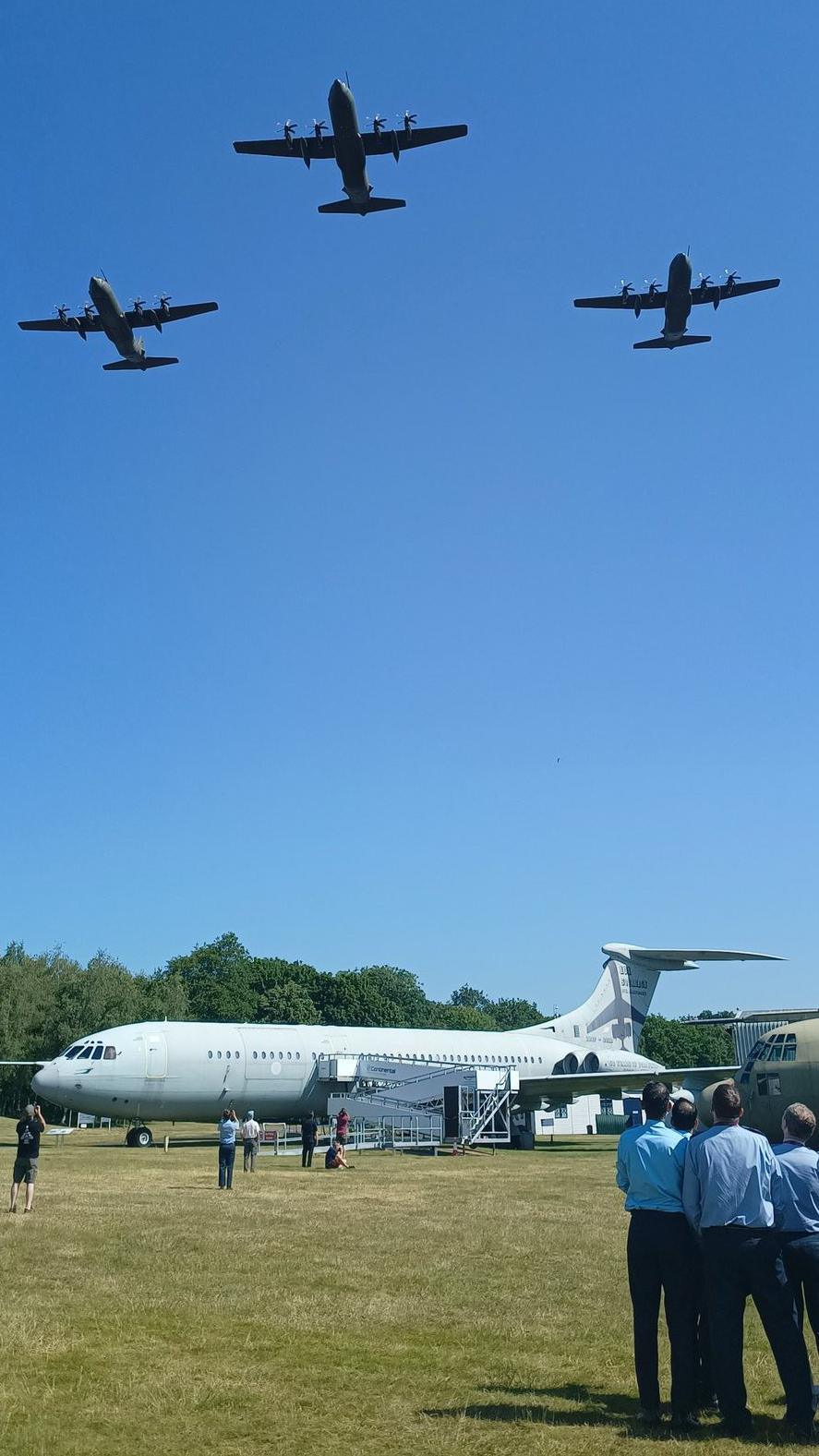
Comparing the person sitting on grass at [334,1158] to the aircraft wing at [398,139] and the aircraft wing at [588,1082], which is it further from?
the aircraft wing at [398,139]

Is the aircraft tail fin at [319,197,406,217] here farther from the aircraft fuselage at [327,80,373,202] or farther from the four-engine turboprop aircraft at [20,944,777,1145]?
the four-engine turboprop aircraft at [20,944,777,1145]

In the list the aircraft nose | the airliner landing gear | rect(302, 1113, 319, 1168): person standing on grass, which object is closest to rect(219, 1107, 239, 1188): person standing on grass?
rect(302, 1113, 319, 1168): person standing on grass

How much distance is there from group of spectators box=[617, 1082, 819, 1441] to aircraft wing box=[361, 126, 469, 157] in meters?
26.6

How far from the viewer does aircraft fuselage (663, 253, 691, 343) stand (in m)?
30.5

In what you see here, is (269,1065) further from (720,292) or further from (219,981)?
(219,981)

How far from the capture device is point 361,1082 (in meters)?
44.3

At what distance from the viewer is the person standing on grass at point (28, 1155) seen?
61.9 ft

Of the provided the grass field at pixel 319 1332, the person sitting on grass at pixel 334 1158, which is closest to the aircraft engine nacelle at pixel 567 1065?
the person sitting on grass at pixel 334 1158

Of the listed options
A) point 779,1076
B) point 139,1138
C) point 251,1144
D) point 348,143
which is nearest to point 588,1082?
point 139,1138

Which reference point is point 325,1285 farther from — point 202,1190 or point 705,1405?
point 202,1190

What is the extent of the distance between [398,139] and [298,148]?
2583mm

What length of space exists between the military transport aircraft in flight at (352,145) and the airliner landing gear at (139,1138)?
110 ft

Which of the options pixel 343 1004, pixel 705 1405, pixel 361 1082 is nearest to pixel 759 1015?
pixel 361 1082

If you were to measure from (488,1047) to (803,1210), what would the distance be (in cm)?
4349
